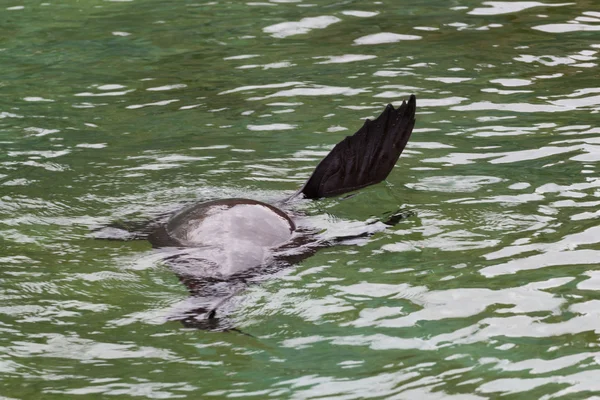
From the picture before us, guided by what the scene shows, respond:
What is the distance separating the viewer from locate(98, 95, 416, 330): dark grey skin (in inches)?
172

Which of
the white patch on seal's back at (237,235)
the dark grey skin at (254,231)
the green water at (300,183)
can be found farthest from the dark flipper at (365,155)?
the white patch on seal's back at (237,235)

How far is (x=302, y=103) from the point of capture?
7.51 meters

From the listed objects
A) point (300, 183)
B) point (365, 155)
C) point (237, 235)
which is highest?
point (365, 155)

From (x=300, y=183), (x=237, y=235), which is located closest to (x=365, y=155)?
(x=300, y=183)

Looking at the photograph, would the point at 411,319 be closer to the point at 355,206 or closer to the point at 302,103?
the point at 355,206

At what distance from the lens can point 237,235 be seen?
479 centimetres

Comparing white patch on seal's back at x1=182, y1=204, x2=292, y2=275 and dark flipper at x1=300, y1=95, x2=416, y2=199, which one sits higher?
dark flipper at x1=300, y1=95, x2=416, y2=199

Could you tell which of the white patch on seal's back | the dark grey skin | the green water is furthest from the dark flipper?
the white patch on seal's back

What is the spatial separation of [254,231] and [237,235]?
0.40ft

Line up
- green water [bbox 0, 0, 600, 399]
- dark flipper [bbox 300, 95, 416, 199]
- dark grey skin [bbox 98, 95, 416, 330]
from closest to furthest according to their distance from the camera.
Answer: green water [bbox 0, 0, 600, 399] → dark grey skin [bbox 98, 95, 416, 330] → dark flipper [bbox 300, 95, 416, 199]

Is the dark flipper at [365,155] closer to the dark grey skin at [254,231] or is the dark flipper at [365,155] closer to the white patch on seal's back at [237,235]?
the dark grey skin at [254,231]

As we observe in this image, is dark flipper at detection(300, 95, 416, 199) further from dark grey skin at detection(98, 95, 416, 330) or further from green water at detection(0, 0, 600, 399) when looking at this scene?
green water at detection(0, 0, 600, 399)

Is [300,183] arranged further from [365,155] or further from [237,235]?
[237,235]

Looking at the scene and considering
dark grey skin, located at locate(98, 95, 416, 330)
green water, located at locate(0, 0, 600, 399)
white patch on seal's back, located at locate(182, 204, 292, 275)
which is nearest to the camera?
green water, located at locate(0, 0, 600, 399)
